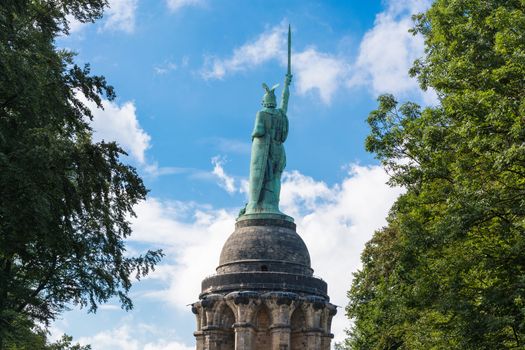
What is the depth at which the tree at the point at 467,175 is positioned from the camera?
490 inches

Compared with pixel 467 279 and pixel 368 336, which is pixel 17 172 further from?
→ pixel 368 336

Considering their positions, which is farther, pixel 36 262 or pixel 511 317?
pixel 36 262

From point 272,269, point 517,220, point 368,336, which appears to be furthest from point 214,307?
point 517,220

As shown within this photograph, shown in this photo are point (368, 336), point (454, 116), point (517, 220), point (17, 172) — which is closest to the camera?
point (17, 172)

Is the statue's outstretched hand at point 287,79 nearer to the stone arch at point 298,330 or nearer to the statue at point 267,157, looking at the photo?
the statue at point 267,157

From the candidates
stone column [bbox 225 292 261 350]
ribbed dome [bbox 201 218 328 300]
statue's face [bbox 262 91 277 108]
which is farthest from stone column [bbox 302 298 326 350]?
statue's face [bbox 262 91 277 108]

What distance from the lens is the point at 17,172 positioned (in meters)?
11.0

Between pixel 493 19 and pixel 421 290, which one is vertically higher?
pixel 493 19

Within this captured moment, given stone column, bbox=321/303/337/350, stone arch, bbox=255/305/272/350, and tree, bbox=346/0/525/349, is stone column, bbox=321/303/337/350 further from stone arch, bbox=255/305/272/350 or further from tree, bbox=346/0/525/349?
tree, bbox=346/0/525/349

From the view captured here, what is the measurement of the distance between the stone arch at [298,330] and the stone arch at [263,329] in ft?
3.38

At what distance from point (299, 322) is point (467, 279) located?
18.4 m

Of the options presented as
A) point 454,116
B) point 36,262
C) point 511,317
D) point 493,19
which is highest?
point 493,19

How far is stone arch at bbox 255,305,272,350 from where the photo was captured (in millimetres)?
31969

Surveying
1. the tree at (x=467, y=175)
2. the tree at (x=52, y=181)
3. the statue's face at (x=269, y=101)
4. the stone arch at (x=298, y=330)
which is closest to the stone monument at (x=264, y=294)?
the stone arch at (x=298, y=330)
